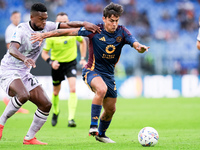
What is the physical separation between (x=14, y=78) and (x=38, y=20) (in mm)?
1023

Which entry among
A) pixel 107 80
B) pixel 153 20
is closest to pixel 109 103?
pixel 107 80

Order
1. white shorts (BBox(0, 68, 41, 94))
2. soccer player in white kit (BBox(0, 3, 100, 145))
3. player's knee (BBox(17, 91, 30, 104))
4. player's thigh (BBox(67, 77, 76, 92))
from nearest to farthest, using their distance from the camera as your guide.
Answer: player's knee (BBox(17, 91, 30, 104)), soccer player in white kit (BBox(0, 3, 100, 145)), white shorts (BBox(0, 68, 41, 94)), player's thigh (BBox(67, 77, 76, 92))

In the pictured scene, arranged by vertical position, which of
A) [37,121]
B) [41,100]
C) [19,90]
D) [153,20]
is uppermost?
[153,20]

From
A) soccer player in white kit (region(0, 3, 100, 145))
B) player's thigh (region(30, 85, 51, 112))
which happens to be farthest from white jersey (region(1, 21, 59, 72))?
player's thigh (region(30, 85, 51, 112))

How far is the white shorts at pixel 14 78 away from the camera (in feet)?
20.7

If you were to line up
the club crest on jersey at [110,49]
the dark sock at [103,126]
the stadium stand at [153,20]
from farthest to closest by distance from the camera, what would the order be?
the stadium stand at [153,20] < the dark sock at [103,126] < the club crest on jersey at [110,49]

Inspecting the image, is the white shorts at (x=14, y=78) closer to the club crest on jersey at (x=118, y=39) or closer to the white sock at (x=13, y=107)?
the white sock at (x=13, y=107)

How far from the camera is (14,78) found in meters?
6.31

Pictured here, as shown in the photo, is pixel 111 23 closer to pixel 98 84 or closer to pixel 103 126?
pixel 98 84

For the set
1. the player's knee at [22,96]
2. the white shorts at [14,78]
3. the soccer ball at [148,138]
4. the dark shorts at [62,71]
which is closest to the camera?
the soccer ball at [148,138]

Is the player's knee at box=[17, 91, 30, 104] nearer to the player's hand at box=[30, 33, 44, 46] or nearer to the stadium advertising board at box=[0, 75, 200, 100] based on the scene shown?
the player's hand at box=[30, 33, 44, 46]

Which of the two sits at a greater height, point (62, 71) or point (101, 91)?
point (62, 71)

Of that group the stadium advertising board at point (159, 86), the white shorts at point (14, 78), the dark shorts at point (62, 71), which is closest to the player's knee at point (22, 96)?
the white shorts at point (14, 78)

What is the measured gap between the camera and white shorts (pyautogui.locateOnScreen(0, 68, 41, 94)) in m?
6.32
